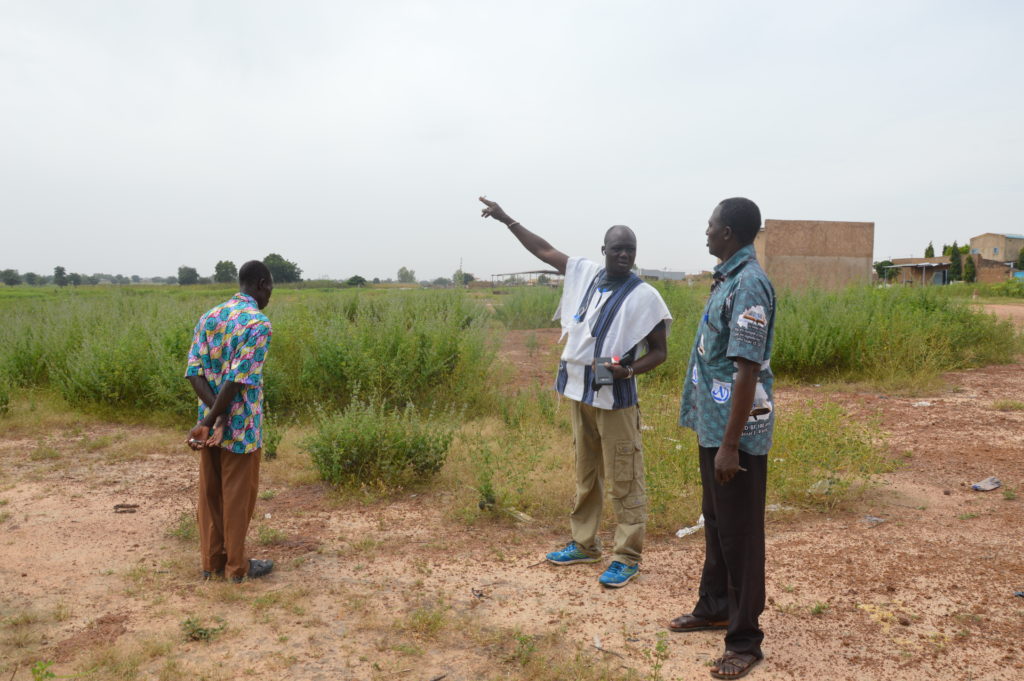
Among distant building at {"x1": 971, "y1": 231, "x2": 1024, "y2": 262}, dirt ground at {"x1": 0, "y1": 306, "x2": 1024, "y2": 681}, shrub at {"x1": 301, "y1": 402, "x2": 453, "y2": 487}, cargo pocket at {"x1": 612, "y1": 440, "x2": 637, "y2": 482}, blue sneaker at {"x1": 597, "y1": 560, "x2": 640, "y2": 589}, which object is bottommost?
dirt ground at {"x1": 0, "y1": 306, "x2": 1024, "y2": 681}

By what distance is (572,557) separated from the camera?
3785mm

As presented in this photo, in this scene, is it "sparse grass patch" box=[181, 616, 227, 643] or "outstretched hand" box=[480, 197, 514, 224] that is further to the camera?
"outstretched hand" box=[480, 197, 514, 224]

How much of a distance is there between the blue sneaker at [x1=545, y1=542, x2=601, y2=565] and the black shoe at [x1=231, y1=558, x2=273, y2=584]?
1.51 metres

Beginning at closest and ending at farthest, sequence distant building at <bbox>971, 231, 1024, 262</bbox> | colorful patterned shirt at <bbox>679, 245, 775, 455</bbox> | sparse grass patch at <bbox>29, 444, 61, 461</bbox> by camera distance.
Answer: colorful patterned shirt at <bbox>679, 245, 775, 455</bbox>, sparse grass patch at <bbox>29, 444, 61, 461</bbox>, distant building at <bbox>971, 231, 1024, 262</bbox>

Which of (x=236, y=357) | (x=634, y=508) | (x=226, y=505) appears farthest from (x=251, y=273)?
(x=634, y=508)

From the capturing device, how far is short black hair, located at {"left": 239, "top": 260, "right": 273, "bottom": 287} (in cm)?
342

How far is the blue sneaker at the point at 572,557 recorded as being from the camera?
3.78m

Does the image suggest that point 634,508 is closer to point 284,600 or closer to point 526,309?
point 284,600

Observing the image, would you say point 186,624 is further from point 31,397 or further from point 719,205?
point 31,397

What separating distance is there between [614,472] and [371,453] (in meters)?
2.35

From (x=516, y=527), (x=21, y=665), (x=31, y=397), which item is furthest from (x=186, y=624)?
(x=31, y=397)

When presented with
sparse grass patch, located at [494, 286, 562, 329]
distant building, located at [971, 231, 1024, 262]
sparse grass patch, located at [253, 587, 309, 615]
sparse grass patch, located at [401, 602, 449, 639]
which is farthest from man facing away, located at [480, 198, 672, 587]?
distant building, located at [971, 231, 1024, 262]

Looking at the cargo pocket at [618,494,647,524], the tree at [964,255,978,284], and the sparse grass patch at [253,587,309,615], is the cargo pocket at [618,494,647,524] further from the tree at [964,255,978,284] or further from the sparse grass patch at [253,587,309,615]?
the tree at [964,255,978,284]

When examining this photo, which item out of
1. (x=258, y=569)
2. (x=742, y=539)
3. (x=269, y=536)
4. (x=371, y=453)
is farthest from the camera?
(x=371, y=453)
